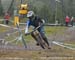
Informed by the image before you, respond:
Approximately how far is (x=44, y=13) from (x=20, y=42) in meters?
36.9

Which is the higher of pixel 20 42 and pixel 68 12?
pixel 20 42

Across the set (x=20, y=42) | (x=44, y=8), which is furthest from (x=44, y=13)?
(x=20, y=42)

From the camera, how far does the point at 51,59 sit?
1065 centimetres

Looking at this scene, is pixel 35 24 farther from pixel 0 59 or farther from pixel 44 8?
pixel 44 8

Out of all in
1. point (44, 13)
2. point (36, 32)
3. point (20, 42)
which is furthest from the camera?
point (44, 13)

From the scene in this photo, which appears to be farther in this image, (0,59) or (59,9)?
(59,9)

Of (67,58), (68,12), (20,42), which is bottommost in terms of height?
(68,12)

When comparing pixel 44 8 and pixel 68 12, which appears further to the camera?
pixel 68 12

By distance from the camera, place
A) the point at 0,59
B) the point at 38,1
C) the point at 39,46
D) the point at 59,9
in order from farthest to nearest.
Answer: the point at 38,1 → the point at 59,9 → the point at 39,46 → the point at 0,59

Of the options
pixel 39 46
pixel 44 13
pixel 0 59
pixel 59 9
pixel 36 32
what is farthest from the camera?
pixel 59 9

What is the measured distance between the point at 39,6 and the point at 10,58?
47.1 m

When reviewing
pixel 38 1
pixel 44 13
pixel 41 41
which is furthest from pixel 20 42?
pixel 38 1

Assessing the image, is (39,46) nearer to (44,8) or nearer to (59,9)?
(44,8)

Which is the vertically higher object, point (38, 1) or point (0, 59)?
point (0, 59)
